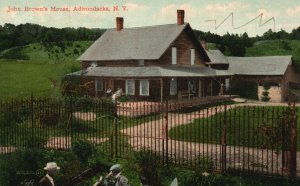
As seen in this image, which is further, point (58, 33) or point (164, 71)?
point (58, 33)

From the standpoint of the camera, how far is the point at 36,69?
45.2 meters

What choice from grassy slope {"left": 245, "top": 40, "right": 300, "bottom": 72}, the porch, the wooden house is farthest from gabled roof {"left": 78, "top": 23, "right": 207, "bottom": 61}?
grassy slope {"left": 245, "top": 40, "right": 300, "bottom": 72}

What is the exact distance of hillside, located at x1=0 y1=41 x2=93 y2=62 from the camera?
179 feet

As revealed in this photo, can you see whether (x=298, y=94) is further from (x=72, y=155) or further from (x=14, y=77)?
(x=72, y=155)

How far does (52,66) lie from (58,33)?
2516 cm

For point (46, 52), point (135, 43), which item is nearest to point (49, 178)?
point (135, 43)

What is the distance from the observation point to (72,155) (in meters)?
12.5

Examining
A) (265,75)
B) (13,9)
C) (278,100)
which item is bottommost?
(278,100)

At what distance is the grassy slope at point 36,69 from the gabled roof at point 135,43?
3926 millimetres

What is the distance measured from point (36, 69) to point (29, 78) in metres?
5.17

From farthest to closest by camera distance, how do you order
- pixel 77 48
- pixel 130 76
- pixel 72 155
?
pixel 77 48 < pixel 130 76 < pixel 72 155

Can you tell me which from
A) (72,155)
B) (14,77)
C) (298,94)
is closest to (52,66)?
(14,77)

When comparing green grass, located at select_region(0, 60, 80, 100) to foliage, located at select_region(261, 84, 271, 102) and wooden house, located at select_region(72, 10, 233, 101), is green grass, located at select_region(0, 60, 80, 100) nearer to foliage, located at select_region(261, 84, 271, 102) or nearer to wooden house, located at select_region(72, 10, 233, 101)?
wooden house, located at select_region(72, 10, 233, 101)

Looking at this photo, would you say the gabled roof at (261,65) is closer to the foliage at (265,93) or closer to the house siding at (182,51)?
the foliage at (265,93)
